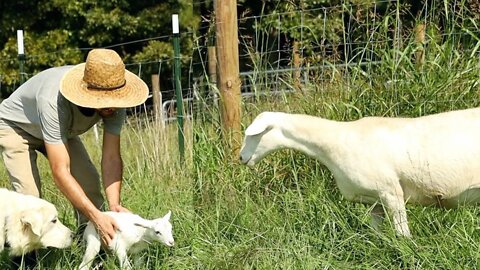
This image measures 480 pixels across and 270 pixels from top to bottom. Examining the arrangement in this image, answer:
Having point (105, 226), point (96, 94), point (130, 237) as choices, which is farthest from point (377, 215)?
point (96, 94)

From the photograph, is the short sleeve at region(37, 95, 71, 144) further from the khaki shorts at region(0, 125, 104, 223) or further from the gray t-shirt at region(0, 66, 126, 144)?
the khaki shorts at region(0, 125, 104, 223)

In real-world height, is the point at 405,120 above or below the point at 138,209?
above

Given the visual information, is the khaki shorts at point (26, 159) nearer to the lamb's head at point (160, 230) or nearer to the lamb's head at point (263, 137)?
the lamb's head at point (160, 230)

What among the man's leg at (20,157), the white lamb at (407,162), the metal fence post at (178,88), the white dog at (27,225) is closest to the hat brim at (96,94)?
the man's leg at (20,157)

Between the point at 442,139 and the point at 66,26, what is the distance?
58.8 ft

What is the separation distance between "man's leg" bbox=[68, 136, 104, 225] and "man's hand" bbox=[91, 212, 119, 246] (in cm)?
81

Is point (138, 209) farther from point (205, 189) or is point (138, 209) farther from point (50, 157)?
point (50, 157)

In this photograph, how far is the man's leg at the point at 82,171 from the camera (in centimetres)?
625

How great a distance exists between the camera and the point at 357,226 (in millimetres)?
5680

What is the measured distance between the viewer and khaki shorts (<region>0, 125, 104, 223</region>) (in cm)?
597

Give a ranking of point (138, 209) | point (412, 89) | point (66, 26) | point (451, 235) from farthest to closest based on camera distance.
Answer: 1. point (66, 26)
2. point (138, 209)
3. point (412, 89)
4. point (451, 235)

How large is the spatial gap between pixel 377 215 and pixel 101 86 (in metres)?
2.03

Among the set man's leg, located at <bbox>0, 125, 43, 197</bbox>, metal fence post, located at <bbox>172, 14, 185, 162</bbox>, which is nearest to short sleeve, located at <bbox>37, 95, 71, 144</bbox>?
man's leg, located at <bbox>0, 125, 43, 197</bbox>

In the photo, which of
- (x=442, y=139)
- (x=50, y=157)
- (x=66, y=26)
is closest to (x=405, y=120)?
(x=442, y=139)
